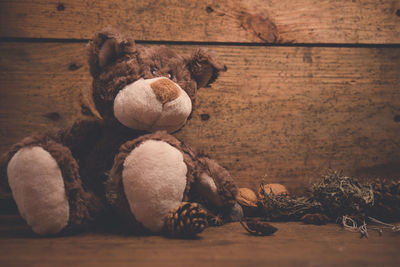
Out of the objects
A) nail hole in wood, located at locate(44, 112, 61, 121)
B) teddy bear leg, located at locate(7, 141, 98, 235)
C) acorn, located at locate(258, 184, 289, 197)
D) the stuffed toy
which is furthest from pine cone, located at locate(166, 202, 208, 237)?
nail hole in wood, located at locate(44, 112, 61, 121)

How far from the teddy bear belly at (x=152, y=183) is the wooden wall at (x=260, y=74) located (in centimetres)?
38

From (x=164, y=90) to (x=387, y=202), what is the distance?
2.18 ft

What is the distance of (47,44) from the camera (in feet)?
3.30

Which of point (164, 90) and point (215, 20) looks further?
point (215, 20)

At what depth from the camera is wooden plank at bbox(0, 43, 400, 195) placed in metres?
1.04

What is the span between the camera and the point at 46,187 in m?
0.63

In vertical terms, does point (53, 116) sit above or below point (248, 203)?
above

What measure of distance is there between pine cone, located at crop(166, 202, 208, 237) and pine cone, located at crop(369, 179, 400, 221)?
52 centimetres

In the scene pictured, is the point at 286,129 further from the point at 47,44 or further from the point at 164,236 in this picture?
the point at 47,44

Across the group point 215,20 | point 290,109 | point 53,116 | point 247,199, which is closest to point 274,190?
point 247,199

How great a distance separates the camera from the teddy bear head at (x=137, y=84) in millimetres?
693

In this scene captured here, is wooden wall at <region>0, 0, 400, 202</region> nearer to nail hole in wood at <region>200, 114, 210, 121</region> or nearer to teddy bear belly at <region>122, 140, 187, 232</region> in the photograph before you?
nail hole in wood at <region>200, 114, 210, 121</region>

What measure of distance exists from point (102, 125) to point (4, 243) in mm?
326

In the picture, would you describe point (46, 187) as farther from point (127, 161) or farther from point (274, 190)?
point (274, 190)
